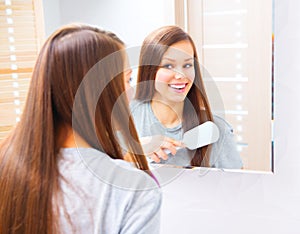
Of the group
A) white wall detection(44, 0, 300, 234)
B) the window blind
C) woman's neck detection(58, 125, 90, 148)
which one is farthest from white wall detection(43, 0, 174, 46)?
woman's neck detection(58, 125, 90, 148)

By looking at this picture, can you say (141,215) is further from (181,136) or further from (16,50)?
(16,50)

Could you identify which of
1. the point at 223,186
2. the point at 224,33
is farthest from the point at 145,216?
the point at 224,33

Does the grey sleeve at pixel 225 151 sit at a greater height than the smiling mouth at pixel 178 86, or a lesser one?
lesser

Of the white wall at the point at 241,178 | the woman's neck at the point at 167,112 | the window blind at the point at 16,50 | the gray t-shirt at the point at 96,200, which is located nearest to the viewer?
the gray t-shirt at the point at 96,200

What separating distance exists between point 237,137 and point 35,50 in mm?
603

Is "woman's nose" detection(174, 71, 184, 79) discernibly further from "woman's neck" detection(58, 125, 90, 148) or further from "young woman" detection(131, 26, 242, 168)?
"woman's neck" detection(58, 125, 90, 148)

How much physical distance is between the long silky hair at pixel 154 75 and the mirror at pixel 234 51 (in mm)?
16

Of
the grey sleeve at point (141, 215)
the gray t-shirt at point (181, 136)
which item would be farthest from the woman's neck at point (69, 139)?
the gray t-shirt at point (181, 136)

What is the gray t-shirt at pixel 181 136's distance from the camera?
108 cm

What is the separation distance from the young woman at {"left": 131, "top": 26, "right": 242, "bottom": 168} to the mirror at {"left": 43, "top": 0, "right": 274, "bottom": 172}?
2cm

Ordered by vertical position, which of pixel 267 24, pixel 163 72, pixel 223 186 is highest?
pixel 267 24

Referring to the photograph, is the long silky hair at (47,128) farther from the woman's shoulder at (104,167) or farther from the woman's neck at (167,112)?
the woman's neck at (167,112)

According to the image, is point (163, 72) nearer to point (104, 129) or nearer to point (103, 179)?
point (104, 129)

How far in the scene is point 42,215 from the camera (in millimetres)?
787
